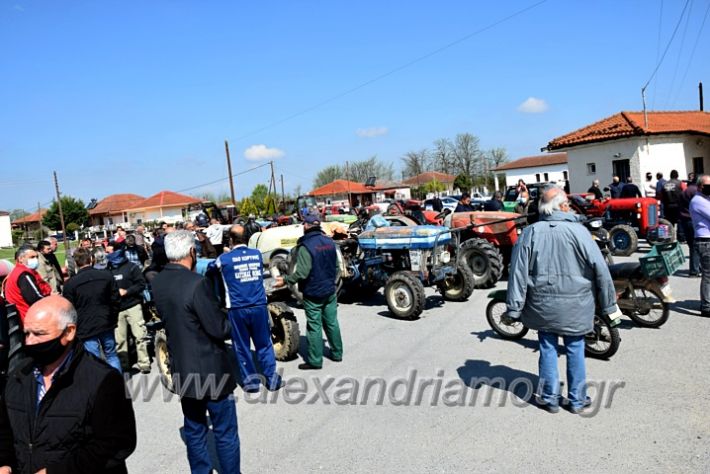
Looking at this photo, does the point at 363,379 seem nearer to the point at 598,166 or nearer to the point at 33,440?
the point at 33,440

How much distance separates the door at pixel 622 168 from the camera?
73.1 feet

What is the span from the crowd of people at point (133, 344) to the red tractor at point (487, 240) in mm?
4378

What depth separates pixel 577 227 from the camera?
4.54 metres

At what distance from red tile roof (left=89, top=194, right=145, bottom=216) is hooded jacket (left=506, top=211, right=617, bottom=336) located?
7853 centimetres

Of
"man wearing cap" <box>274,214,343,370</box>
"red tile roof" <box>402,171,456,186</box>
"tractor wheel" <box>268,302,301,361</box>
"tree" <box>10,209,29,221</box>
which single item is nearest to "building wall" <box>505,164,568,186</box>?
"red tile roof" <box>402,171,456,186</box>

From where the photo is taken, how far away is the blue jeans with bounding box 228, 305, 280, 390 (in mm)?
5621

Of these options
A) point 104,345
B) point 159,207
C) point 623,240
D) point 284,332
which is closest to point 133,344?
point 104,345

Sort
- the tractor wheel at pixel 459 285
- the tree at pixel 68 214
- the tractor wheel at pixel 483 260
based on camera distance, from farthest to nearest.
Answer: the tree at pixel 68 214
the tractor wheel at pixel 483 260
the tractor wheel at pixel 459 285

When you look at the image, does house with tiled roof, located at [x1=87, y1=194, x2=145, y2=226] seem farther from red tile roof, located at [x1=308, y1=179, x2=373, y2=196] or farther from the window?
the window

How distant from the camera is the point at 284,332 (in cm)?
662

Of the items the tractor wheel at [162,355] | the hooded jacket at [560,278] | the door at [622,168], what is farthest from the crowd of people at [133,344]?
the door at [622,168]

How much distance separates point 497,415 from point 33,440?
3571mm

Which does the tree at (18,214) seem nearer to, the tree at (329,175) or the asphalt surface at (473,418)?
the tree at (329,175)

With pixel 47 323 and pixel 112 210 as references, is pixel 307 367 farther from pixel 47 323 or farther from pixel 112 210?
pixel 112 210
